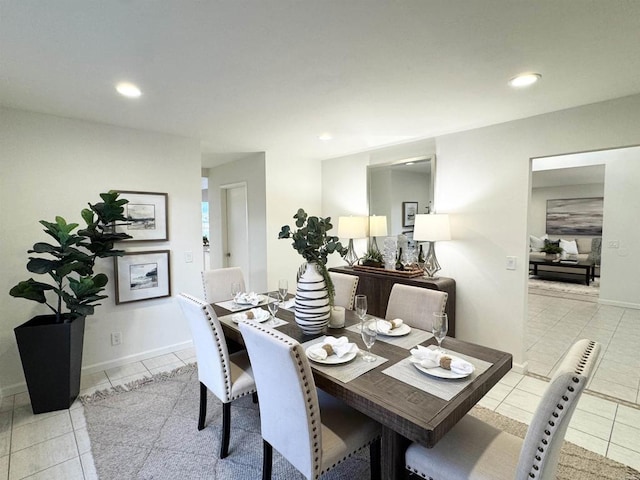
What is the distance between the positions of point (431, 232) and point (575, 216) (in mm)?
7421

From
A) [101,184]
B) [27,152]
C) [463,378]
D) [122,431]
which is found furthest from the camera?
[101,184]

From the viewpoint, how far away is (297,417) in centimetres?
137

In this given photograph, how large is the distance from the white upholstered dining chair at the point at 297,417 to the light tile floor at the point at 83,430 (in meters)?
1.28

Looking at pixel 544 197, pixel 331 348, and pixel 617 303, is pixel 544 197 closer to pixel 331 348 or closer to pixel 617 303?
pixel 617 303

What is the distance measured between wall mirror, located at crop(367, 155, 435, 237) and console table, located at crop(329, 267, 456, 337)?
683mm

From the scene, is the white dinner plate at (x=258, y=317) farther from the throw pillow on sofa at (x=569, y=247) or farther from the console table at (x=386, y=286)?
the throw pillow on sofa at (x=569, y=247)

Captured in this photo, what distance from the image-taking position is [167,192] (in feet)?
11.5

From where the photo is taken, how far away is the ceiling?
4.76 feet

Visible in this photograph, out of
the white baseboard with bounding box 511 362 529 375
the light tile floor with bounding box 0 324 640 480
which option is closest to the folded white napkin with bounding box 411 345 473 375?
the light tile floor with bounding box 0 324 640 480

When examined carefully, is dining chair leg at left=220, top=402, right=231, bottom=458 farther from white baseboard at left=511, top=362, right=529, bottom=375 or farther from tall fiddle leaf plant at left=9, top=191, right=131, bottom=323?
white baseboard at left=511, top=362, right=529, bottom=375

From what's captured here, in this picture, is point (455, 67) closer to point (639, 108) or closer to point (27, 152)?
point (639, 108)

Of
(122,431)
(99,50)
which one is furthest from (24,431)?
(99,50)

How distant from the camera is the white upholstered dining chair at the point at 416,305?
87.7 inches

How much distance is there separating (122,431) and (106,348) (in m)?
1.23
